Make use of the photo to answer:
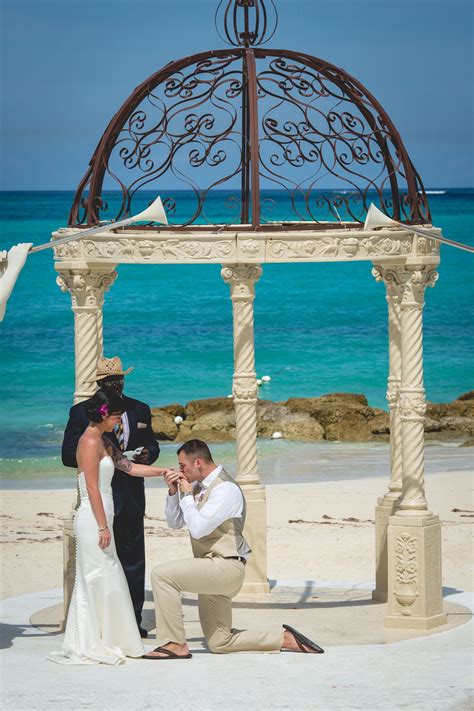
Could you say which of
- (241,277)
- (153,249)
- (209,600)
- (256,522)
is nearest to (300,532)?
(256,522)

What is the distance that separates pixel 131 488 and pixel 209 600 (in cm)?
126

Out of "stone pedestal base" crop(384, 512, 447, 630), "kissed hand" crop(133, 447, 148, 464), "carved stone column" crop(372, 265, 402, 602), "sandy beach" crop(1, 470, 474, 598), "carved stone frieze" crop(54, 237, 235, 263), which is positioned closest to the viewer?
"kissed hand" crop(133, 447, 148, 464)

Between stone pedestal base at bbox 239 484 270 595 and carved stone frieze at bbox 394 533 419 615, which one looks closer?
carved stone frieze at bbox 394 533 419 615

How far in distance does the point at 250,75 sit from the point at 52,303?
42.1 metres

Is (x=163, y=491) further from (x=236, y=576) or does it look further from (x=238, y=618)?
(x=236, y=576)

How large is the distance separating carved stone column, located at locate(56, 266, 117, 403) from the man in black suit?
0.72 metres

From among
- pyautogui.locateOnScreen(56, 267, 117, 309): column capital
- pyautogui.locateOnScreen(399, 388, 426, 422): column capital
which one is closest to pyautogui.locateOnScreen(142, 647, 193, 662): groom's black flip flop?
pyautogui.locateOnScreen(399, 388, 426, 422): column capital

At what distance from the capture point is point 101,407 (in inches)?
367

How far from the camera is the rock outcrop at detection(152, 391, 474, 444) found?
2614 cm

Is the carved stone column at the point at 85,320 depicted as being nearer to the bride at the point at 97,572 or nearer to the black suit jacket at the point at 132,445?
the black suit jacket at the point at 132,445

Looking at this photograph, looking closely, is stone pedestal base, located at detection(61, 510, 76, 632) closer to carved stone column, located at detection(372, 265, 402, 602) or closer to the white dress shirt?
the white dress shirt

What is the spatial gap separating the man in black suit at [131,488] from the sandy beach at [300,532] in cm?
248

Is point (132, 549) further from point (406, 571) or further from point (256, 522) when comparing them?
point (406, 571)

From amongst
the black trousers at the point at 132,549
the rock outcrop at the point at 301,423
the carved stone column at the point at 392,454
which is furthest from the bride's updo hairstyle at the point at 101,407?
the rock outcrop at the point at 301,423
